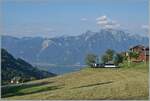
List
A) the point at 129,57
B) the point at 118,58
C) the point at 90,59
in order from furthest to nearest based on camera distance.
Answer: the point at 129,57
the point at 118,58
the point at 90,59

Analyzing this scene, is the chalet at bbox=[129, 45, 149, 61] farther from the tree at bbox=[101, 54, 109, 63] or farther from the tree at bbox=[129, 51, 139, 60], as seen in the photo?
the tree at bbox=[101, 54, 109, 63]

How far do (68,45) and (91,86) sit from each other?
681mm

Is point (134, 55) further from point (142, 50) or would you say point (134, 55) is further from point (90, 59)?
point (90, 59)

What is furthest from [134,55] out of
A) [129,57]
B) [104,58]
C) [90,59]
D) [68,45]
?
[68,45]

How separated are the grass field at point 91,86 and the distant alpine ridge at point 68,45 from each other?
20 centimetres

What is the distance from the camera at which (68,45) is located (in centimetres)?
491

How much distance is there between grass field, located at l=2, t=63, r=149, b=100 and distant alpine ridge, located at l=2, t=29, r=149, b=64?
0.66 ft

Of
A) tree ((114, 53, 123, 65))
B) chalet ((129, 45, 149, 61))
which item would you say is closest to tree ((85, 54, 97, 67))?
tree ((114, 53, 123, 65))

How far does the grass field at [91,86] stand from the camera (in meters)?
4.18

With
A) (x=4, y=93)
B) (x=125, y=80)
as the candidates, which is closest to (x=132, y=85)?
(x=125, y=80)

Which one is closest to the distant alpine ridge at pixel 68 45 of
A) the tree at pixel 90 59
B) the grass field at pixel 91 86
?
the tree at pixel 90 59

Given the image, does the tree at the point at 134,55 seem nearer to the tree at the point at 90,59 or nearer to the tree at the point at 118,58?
the tree at the point at 118,58

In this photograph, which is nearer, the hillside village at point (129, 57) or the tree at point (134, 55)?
the hillside village at point (129, 57)

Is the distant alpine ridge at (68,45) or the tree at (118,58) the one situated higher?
the distant alpine ridge at (68,45)
